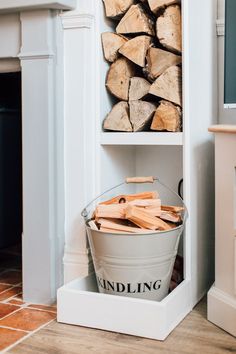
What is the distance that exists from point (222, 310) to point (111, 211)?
0.56 metres

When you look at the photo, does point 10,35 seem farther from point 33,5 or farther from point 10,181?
point 10,181

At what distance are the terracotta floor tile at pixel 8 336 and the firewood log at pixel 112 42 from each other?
1.21 meters

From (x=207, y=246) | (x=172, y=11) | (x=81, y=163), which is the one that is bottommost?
(x=207, y=246)

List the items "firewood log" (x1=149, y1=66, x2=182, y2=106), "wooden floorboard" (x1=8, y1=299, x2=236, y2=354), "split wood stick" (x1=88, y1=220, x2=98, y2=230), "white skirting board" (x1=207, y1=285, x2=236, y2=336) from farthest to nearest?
"firewood log" (x1=149, y1=66, x2=182, y2=106) → "split wood stick" (x1=88, y1=220, x2=98, y2=230) → "white skirting board" (x1=207, y1=285, x2=236, y2=336) → "wooden floorboard" (x1=8, y1=299, x2=236, y2=354)

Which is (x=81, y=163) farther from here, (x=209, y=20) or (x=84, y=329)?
(x=209, y=20)

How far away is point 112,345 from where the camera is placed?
5.96ft

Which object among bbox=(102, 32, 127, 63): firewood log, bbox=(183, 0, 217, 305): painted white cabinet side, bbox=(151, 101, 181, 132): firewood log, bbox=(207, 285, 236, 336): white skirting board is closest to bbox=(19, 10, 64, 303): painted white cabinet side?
bbox=(102, 32, 127, 63): firewood log

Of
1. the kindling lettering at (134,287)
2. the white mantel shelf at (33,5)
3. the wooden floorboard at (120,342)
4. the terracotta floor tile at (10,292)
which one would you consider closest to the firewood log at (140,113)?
the white mantel shelf at (33,5)

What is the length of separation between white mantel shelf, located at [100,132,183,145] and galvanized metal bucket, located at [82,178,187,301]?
31cm

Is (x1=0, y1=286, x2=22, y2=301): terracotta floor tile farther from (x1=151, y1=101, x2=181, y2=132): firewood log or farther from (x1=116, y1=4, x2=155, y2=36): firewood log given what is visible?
(x1=116, y1=4, x2=155, y2=36): firewood log

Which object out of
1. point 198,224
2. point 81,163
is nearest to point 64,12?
point 81,163

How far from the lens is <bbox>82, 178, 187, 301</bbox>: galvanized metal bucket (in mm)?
1938

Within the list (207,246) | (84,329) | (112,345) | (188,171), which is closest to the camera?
(112,345)

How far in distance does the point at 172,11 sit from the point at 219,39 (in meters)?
0.43
